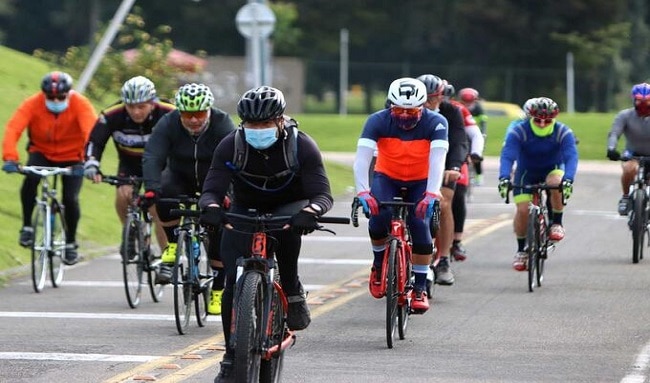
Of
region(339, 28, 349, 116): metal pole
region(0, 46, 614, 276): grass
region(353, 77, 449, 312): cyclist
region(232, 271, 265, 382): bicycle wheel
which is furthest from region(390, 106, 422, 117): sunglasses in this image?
region(339, 28, 349, 116): metal pole

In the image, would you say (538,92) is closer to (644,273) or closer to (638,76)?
(638,76)

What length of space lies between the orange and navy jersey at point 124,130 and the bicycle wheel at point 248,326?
18.4ft

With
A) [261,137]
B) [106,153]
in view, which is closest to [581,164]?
[106,153]

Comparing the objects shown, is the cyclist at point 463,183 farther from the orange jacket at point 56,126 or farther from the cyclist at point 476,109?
the orange jacket at point 56,126

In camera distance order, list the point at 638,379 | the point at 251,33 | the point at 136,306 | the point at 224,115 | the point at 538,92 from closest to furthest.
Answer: the point at 638,379
the point at 224,115
the point at 136,306
the point at 251,33
the point at 538,92

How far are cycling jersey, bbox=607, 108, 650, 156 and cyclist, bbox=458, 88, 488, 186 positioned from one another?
1.52 meters

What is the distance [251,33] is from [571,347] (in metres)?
15.0

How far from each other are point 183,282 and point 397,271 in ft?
5.29

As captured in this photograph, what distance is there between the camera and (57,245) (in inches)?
604

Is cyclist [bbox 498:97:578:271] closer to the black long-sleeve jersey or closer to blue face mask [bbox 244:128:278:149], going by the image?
the black long-sleeve jersey

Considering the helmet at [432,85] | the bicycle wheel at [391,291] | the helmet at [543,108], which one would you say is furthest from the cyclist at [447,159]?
the bicycle wheel at [391,291]

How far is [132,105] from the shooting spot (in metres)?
13.8

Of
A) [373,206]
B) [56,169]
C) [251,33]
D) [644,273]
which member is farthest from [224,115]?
[251,33]

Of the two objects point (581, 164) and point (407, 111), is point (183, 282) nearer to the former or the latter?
point (407, 111)
